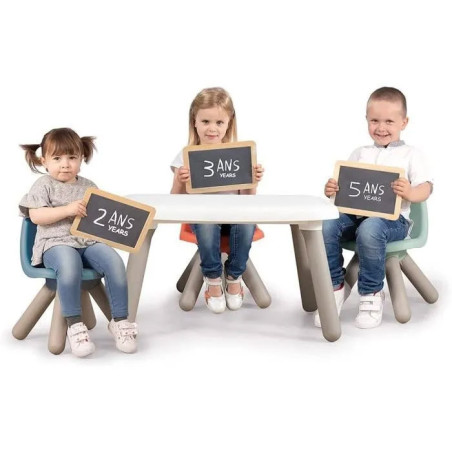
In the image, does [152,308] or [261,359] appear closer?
[261,359]

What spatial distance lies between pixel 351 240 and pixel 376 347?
567 millimetres

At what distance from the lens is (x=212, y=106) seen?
388 cm

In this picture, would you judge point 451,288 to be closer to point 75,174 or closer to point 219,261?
point 219,261

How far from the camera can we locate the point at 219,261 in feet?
12.7

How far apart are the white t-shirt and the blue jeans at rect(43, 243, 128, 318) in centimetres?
123

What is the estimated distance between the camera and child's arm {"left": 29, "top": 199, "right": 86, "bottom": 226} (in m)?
3.38

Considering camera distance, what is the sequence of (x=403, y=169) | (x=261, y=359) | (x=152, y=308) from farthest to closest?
(x=152, y=308)
(x=403, y=169)
(x=261, y=359)

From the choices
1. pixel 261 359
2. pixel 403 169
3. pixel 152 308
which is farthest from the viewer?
pixel 152 308

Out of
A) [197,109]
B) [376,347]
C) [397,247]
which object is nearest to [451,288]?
[397,247]

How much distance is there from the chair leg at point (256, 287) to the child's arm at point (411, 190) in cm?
78

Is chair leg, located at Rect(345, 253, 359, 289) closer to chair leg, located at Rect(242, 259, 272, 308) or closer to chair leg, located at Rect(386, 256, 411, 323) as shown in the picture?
chair leg, located at Rect(386, 256, 411, 323)

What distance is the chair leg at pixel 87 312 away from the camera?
12.0ft

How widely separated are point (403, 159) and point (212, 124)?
842 mm

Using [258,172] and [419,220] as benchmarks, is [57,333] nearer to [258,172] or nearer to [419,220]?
[258,172]
